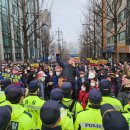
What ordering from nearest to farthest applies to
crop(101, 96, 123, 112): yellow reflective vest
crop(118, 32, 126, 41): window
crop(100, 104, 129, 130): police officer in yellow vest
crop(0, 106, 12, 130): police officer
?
crop(100, 104, 129, 130): police officer in yellow vest, crop(0, 106, 12, 130): police officer, crop(101, 96, 123, 112): yellow reflective vest, crop(118, 32, 126, 41): window

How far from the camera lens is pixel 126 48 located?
3878 centimetres

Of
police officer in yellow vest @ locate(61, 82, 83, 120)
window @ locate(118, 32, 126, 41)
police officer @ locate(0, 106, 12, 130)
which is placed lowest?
police officer in yellow vest @ locate(61, 82, 83, 120)

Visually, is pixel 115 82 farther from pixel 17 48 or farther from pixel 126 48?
pixel 17 48

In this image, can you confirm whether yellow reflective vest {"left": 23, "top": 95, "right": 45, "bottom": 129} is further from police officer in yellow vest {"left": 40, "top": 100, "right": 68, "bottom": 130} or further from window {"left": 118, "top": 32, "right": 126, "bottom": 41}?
window {"left": 118, "top": 32, "right": 126, "bottom": 41}

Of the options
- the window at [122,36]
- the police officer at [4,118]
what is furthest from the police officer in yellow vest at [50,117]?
the window at [122,36]

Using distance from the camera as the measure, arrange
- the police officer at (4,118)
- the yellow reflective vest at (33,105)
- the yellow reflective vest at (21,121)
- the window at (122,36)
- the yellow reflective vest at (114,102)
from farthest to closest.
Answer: the window at (122,36) < the yellow reflective vest at (33,105) < the yellow reflective vest at (114,102) < the yellow reflective vest at (21,121) < the police officer at (4,118)

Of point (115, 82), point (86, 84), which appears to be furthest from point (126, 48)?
point (86, 84)

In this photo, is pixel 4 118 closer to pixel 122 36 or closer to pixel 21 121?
pixel 21 121

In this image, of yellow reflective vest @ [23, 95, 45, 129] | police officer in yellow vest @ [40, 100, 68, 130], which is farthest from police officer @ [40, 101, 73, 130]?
yellow reflective vest @ [23, 95, 45, 129]

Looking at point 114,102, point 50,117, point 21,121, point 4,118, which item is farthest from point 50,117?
point 114,102

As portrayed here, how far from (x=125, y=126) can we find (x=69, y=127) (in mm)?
1244

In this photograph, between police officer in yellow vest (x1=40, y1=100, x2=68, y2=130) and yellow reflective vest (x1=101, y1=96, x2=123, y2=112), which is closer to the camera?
police officer in yellow vest (x1=40, y1=100, x2=68, y2=130)

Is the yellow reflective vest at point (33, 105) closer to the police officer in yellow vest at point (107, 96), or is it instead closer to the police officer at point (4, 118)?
the police officer in yellow vest at point (107, 96)

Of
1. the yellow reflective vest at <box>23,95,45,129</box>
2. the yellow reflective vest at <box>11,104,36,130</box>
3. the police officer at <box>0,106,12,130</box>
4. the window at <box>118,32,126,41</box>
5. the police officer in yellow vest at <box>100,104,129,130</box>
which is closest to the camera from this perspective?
the police officer in yellow vest at <box>100,104,129,130</box>
